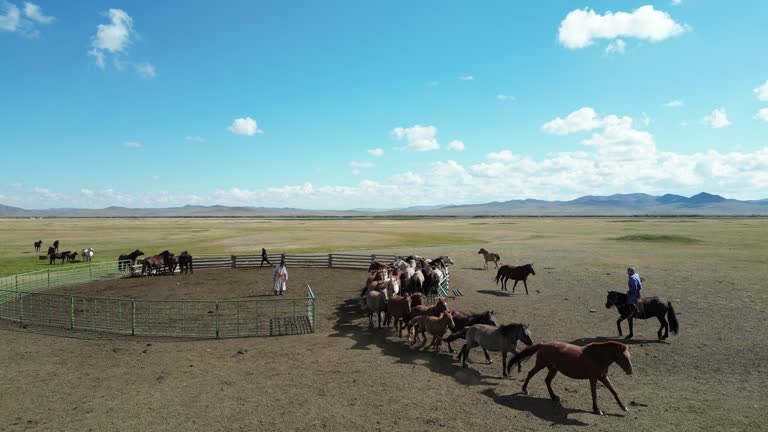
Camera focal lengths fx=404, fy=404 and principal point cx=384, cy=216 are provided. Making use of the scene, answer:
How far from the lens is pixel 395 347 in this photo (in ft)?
42.2

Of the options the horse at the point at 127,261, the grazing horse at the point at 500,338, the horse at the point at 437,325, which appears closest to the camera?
the grazing horse at the point at 500,338

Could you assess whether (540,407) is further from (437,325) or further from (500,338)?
(437,325)

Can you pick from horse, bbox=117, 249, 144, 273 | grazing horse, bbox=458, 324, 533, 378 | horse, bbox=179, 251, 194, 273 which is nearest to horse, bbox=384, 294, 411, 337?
grazing horse, bbox=458, 324, 533, 378

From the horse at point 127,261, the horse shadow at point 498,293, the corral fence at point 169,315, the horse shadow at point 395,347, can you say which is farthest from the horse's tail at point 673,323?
the horse at point 127,261

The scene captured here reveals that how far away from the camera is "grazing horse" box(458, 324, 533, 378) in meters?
10.4

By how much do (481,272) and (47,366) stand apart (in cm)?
2412

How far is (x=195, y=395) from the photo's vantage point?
932 cm

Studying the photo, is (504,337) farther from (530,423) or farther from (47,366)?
(47,366)

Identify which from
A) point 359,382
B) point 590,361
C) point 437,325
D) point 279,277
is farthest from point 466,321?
point 279,277

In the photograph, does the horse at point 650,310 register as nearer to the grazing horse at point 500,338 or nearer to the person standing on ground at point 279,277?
the grazing horse at point 500,338

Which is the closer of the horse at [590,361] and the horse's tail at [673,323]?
the horse at [590,361]

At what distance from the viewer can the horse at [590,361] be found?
27.6 feet

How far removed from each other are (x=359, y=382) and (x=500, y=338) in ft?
12.6

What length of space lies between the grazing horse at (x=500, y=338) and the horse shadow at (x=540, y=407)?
987 millimetres
